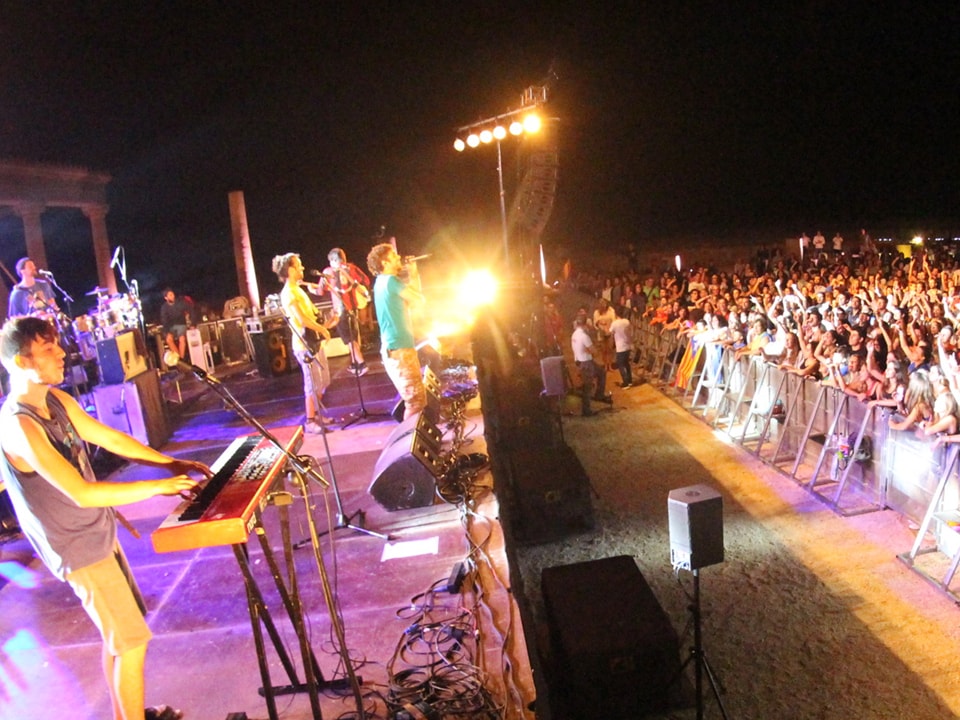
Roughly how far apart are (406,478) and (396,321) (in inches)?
55.7

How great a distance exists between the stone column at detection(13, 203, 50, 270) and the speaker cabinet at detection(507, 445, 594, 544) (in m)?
11.8

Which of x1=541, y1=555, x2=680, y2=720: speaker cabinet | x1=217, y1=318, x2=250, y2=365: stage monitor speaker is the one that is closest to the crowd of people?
x1=541, y1=555, x2=680, y2=720: speaker cabinet

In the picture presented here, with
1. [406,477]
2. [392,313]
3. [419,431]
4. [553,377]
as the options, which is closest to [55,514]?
[406,477]

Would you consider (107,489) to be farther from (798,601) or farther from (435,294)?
(435,294)

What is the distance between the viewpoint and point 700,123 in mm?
28062

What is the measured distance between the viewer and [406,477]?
4.66 meters

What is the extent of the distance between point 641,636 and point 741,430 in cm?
584

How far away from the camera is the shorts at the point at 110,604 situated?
240cm

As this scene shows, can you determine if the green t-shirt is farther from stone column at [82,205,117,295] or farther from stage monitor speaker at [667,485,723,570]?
stone column at [82,205,117,295]

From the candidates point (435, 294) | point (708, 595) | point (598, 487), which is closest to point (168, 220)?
point (435, 294)

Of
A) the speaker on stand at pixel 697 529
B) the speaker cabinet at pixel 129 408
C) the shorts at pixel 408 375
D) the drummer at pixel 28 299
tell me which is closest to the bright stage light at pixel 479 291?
the speaker cabinet at pixel 129 408

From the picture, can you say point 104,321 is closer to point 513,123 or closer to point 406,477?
point 406,477

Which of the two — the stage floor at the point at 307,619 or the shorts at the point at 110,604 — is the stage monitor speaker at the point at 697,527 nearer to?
the stage floor at the point at 307,619

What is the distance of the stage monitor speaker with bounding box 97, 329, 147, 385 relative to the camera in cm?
673
